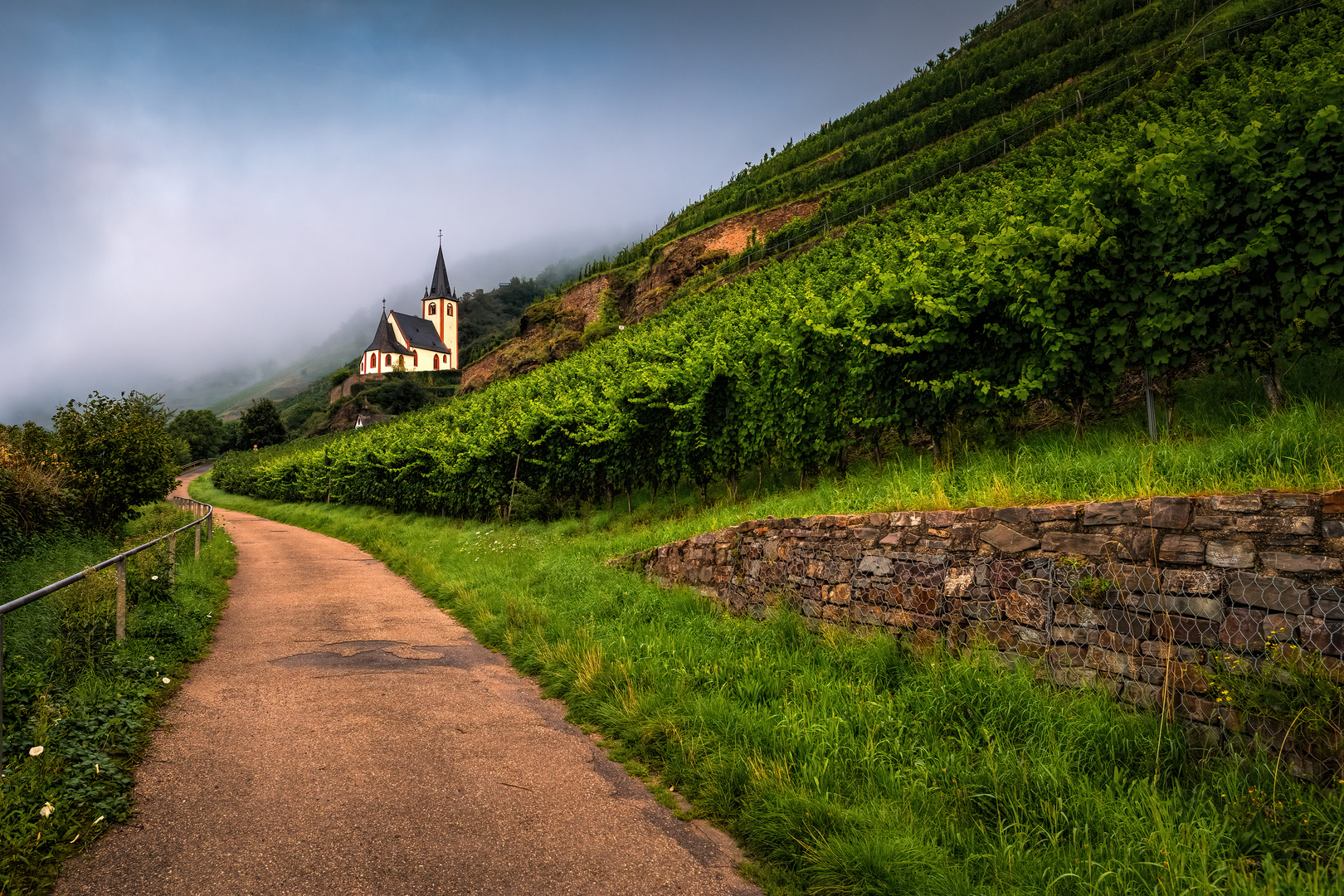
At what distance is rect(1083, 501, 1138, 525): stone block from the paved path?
336cm

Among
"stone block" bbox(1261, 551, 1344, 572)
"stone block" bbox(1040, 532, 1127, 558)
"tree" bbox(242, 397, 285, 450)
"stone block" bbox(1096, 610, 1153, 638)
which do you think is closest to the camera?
"stone block" bbox(1261, 551, 1344, 572)

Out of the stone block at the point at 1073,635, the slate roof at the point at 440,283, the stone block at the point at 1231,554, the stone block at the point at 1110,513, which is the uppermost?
the slate roof at the point at 440,283

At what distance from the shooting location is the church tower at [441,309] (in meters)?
115

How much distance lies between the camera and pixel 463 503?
23.2 metres

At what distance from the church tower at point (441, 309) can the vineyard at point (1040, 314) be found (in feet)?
339

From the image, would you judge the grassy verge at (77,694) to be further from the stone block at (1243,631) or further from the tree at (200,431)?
the tree at (200,431)

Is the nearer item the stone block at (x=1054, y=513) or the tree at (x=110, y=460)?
the stone block at (x=1054, y=513)

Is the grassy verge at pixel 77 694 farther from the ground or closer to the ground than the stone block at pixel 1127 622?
closer to the ground

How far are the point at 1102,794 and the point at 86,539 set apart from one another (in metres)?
16.5

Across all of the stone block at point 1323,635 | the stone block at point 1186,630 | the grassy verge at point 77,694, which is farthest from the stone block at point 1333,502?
the grassy verge at point 77,694

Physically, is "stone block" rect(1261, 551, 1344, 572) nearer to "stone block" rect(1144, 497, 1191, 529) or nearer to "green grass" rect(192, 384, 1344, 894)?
"stone block" rect(1144, 497, 1191, 529)

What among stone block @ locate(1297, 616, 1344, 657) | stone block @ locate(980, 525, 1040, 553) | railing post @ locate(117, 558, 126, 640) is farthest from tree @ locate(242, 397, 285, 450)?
stone block @ locate(1297, 616, 1344, 657)

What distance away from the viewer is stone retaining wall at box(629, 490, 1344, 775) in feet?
12.2

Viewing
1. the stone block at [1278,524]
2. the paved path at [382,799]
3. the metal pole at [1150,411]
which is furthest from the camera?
the metal pole at [1150,411]
